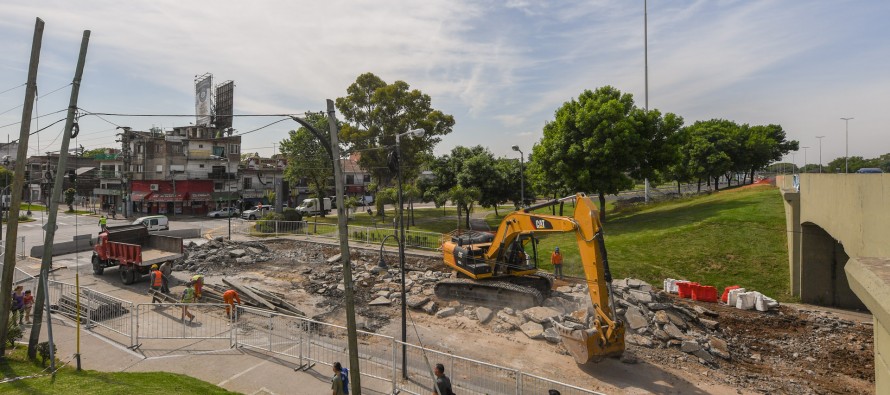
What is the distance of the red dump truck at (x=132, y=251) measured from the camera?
70.8ft

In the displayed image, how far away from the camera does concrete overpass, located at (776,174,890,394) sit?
188 inches

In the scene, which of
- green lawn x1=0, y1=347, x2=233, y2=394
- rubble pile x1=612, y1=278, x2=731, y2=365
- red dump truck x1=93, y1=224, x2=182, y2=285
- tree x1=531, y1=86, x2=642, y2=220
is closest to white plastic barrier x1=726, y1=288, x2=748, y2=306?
rubble pile x1=612, y1=278, x2=731, y2=365

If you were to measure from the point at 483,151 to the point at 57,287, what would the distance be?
1287 inches

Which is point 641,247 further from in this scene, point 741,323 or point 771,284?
point 741,323

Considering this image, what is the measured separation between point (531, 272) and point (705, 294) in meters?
7.60

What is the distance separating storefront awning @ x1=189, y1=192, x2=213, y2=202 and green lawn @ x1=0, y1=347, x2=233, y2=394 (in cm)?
4869

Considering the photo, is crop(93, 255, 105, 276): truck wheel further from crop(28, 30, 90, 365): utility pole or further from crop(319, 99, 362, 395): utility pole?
crop(319, 99, 362, 395): utility pole

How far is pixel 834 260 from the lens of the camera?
65.4 feet

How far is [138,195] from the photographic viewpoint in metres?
54.7

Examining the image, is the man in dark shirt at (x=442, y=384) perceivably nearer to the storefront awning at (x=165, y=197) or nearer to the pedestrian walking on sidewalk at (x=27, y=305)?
the pedestrian walking on sidewalk at (x=27, y=305)

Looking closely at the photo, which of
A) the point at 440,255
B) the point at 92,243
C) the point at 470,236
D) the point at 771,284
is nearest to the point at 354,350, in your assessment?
the point at 470,236

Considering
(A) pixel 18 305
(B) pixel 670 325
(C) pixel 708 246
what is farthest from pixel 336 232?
(B) pixel 670 325

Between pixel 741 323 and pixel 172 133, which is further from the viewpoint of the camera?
pixel 172 133

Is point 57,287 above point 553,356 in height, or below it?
above
